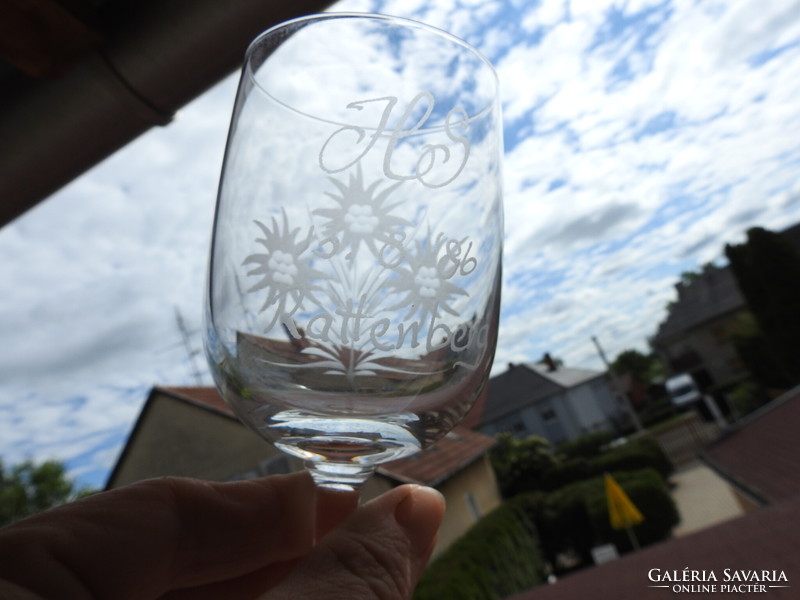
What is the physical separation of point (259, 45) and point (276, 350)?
413 millimetres

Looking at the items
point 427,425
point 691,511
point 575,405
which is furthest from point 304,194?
point 575,405

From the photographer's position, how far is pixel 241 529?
1033mm

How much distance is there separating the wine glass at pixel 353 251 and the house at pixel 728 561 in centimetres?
212

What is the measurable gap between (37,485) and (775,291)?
27.8 metres

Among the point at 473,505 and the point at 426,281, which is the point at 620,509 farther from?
the point at 426,281

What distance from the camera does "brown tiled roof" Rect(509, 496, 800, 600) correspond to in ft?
8.22

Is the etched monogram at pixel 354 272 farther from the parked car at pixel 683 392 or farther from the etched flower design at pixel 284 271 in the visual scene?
the parked car at pixel 683 392

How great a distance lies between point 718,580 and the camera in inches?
101

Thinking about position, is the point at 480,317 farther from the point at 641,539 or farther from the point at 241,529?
the point at 641,539

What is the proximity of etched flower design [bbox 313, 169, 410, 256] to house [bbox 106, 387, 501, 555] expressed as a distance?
7449 mm

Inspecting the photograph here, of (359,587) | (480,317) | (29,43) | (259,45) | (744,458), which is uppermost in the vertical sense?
(29,43)

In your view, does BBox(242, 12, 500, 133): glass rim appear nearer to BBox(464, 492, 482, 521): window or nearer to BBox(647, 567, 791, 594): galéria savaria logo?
BBox(647, 567, 791, 594): galéria savaria logo

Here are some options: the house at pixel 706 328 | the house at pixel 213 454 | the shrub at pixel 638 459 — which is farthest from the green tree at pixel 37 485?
the house at pixel 706 328

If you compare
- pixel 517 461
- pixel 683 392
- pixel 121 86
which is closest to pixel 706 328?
pixel 683 392
